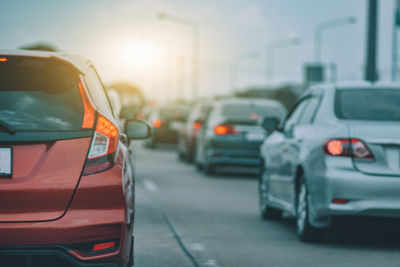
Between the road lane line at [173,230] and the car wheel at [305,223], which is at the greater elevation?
the car wheel at [305,223]

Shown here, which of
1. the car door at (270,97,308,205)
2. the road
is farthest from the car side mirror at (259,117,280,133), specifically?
the road

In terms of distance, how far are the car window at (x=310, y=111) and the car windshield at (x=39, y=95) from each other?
388 cm

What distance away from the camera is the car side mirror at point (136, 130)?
5.98 meters

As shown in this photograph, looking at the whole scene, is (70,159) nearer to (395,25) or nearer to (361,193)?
(361,193)

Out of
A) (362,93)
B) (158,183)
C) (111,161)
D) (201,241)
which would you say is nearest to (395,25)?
(158,183)

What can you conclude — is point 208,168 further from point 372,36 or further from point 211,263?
point 211,263

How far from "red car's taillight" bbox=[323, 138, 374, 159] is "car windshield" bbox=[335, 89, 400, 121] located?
513 mm

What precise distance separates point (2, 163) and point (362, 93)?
451cm

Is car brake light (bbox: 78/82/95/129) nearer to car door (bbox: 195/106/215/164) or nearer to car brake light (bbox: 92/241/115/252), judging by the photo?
car brake light (bbox: 92/241/115/252)

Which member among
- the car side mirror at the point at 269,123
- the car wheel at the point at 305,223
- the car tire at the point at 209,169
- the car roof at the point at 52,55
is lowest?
the car tire at the point at 209,169

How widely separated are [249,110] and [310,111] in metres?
8.79

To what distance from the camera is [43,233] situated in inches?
164

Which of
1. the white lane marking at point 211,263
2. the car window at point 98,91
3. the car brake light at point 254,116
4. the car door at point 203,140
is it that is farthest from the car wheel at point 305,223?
the car door at point 203,140

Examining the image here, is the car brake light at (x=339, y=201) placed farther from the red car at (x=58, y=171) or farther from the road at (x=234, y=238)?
the red car at (x=58, y=171)
